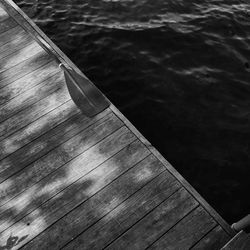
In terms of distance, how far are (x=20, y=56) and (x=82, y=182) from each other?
3587 mm

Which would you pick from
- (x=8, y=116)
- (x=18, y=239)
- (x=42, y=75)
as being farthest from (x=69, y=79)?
(x=18, y=239)

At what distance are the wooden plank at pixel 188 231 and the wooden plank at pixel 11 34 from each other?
18.6 ft

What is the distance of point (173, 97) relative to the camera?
23.5 ft

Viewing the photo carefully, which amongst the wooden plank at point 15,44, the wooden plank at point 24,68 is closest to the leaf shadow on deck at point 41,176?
the wooden plank at point 24,68

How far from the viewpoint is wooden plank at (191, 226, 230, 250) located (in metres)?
4.20

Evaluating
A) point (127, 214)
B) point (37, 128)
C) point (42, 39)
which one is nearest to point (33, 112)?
point (37, 128)

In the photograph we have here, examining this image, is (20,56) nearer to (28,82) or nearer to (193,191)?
(28,82)

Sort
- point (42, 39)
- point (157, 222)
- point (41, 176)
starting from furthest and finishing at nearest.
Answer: point (42, 39) < point (41, 176) < point (157, 222)

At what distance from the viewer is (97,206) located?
4.64 meters

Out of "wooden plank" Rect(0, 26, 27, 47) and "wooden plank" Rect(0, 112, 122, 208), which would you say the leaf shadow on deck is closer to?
"wooden plank" Rect(0, 112, 122, 208)

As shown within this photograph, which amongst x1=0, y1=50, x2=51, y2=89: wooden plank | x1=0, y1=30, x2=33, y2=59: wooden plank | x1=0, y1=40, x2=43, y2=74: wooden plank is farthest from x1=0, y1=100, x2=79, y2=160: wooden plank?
x1=0, y1=30, x2=33, y2=59: wooden plank

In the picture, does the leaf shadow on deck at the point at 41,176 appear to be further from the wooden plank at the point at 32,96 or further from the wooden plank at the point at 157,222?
the wooden plank at the point at 157,222

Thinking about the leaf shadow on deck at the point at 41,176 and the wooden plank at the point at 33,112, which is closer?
the leaf shadow on deck at the point at 41,176

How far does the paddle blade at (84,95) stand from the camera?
5805mm
